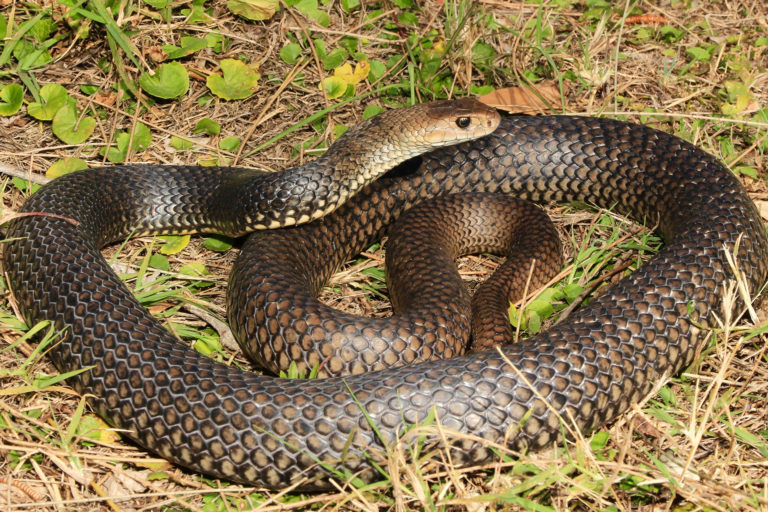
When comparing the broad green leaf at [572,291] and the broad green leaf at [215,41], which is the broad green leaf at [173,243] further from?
the broad green leaf at [572,291]

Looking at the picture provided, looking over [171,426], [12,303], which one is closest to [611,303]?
[171,426]

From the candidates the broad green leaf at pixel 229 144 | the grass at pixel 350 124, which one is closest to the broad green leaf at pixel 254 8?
the grass at pixel 350 124

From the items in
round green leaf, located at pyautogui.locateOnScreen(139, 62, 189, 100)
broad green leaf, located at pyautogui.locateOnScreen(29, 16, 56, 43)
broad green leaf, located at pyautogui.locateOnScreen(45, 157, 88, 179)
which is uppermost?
broad green leaf, located at pyautogui.locateOnScreen(29, 16, 56, 43)

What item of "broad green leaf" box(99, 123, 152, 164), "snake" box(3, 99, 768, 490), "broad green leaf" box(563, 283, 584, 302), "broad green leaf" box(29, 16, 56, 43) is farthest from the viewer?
"broad green leaf" box(29, 16, 56, 43)

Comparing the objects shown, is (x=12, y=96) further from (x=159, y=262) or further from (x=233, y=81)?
(x=159, y=262)

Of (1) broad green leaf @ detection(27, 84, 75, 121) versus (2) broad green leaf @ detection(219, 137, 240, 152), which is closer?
(1) broad green leaf @ detection(27, 84, 75, 121)

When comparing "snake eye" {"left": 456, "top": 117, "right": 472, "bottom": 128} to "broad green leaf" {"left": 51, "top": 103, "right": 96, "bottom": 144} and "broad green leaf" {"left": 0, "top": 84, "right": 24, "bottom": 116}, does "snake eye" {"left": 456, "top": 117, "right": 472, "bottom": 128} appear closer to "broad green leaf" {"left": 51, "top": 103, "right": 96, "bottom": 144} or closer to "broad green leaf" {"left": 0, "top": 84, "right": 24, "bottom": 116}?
"broad green leaf" {"left": 51, "top": 103, "right": 96, "bottom": 144}

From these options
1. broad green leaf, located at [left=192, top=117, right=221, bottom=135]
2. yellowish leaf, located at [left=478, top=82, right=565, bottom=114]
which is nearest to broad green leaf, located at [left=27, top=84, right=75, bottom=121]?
broad green leaf, located at [left=192, top=117, right=221, bottom=135]
